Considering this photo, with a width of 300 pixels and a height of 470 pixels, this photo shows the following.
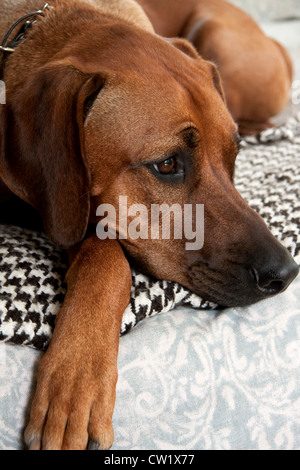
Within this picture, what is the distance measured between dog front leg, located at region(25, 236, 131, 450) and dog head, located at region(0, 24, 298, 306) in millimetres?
128

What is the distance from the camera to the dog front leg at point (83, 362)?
1.31m

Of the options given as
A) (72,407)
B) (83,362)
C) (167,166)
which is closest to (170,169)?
(167,166)

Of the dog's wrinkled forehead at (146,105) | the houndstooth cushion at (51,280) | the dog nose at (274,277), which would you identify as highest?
the dog's wrinkled forehead at (146,105)

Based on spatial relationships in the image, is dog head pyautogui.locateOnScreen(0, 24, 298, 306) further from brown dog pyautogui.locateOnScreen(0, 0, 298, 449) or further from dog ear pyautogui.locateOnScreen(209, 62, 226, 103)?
dog ear pyautogui.locateOnScreen(209, 62, 226, 103)

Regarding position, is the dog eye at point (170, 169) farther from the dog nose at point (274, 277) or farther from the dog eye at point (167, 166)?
the dog nose at point (274, 277)

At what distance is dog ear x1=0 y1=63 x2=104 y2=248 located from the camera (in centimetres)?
154

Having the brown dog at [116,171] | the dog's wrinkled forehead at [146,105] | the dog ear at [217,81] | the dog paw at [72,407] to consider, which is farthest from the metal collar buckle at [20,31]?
the dog paw at [72,407]

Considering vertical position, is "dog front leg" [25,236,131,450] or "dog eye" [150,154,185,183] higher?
"dog eye" [150,154,185,183]

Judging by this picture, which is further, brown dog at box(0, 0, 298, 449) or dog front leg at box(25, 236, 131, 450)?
brown dog at box(0, 0, 298, 449)

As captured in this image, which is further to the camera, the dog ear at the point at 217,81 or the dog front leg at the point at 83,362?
the dog ear at the point at 217,81

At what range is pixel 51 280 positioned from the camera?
172 cm

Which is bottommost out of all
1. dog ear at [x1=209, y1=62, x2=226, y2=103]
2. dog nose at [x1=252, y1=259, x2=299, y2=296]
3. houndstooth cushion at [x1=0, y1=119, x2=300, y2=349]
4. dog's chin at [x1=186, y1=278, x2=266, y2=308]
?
houndstooth cushion at [x1=0, y1=119, x2=300, y2=349]

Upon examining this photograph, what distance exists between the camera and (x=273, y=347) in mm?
1659

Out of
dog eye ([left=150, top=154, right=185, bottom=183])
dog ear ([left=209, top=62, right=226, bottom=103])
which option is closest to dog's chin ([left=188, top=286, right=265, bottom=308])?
dog eye ([left=150, top=154, right=185, bottom=183])
